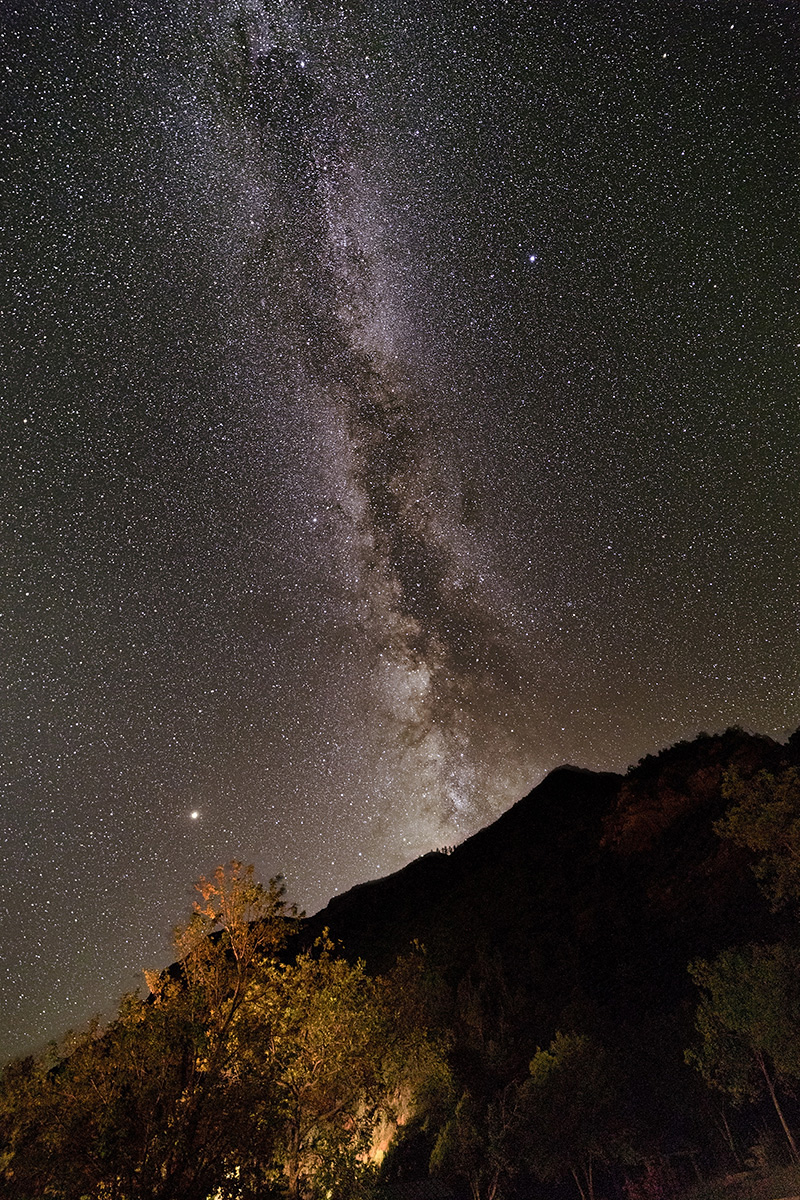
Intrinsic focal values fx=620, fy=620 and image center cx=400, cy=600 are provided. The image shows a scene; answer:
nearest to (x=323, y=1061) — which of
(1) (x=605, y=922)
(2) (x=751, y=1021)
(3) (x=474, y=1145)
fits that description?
(3) (x=474, y=1145)

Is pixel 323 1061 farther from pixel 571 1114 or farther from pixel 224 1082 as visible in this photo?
pixel 571 1114

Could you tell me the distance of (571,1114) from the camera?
32312mm

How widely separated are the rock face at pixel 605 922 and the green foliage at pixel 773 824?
225 centimetres

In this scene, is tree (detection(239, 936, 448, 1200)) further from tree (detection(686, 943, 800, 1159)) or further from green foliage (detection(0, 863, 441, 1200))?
tree (detection(686, 943, 800, 1159))

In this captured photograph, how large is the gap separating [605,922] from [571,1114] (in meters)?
50.1

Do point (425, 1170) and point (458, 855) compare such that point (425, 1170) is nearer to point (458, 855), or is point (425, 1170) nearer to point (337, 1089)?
point (337, 1089)

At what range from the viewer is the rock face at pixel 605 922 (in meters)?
46.6

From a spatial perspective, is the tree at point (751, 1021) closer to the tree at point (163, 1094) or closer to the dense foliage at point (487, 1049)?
the dense foliage at point (487, 1049)

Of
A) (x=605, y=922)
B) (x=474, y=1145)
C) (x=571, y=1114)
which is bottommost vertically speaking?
(x=571, y=1114)

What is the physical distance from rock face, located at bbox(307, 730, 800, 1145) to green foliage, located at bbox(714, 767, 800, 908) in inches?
88.6

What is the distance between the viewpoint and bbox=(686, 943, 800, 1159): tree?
1094 inches

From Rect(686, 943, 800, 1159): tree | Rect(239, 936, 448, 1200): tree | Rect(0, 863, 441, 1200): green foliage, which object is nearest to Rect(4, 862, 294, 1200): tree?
Rect(0, 863, 441, 1200): green foliage

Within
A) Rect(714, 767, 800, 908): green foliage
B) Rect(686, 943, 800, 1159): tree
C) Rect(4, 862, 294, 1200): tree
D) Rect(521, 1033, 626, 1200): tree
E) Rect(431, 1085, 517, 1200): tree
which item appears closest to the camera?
Rect(4, 862, 294, 1200): tree

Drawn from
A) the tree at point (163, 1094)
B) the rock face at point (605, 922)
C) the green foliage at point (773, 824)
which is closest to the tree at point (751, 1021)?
the green foliage at point (773, 824)
